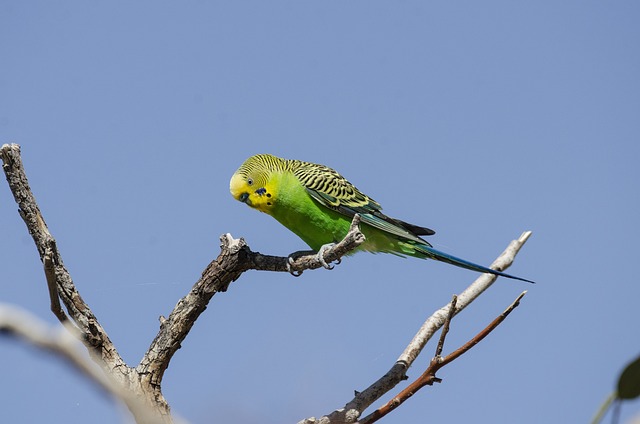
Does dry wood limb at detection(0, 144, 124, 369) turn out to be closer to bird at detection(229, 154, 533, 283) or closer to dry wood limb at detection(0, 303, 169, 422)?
bird at detection(229, 154, 533, 283)

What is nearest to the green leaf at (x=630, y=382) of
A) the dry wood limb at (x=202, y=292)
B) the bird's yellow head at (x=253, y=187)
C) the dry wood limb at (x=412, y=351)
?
the dry wood limb at (x=412, y=351)

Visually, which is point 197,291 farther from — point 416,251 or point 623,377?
point 623,377

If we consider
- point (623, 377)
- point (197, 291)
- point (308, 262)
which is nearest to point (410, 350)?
point (308, 262)

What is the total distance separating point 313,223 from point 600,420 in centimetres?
372

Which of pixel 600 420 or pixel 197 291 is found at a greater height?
pixel 197 291

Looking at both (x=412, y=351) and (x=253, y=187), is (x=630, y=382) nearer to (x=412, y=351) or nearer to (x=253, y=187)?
(x=412, y=351)

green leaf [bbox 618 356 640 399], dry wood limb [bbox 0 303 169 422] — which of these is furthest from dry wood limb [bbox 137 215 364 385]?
dry wood limb [bbox 0 303 169 422]

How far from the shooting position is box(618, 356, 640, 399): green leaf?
1195 millimetres

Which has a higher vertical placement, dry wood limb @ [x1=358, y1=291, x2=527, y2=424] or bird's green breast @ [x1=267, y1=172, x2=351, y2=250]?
bird's green breast @ [x1=267, y1=172, x2=351, y2=250]

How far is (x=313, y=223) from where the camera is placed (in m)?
4.89

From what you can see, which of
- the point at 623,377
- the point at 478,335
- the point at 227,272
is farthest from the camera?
Result: the point at 227,272

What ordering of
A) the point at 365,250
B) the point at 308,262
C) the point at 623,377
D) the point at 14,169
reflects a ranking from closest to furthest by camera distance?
the point at 623,377 → the point at 14,169 → the point at 308,262 → the point at 365,250

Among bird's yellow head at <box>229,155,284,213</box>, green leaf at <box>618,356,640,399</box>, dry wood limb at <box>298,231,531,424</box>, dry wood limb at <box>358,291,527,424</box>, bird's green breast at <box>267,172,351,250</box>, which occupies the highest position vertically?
bird's yellow head at <box>229,155,284,213</box>

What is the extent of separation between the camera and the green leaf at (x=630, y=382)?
120cm
